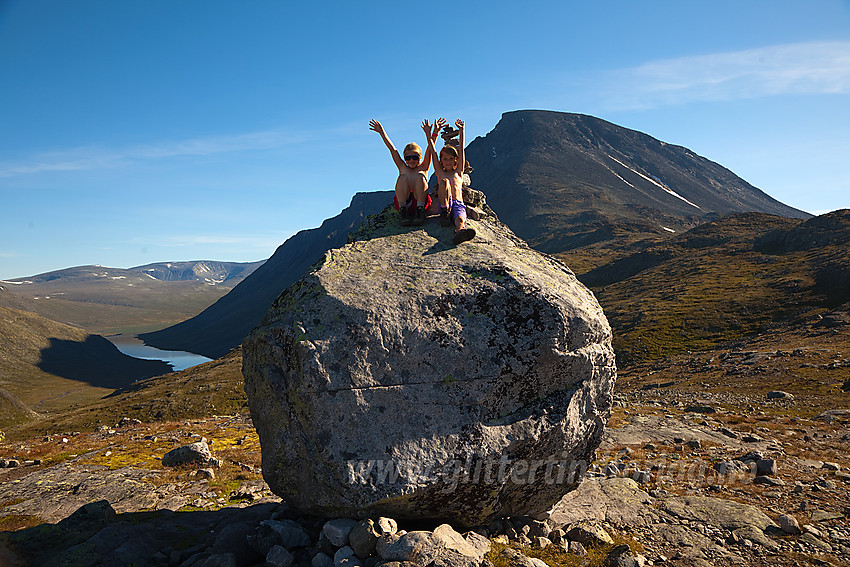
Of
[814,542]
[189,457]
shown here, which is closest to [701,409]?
[814,542]

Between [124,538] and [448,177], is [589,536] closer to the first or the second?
[448,177]

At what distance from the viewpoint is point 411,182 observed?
12461 mm

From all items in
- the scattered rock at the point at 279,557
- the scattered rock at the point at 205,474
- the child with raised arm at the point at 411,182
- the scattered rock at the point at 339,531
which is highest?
the child with raised arm at the point at 411,182

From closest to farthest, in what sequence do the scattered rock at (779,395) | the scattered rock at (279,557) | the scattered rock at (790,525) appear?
the scattered rock at (279,557), the scattered rock at (790,525), the scattered rock at (779,395)

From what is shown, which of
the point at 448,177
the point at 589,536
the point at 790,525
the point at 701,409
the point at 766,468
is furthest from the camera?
the point at 701,409

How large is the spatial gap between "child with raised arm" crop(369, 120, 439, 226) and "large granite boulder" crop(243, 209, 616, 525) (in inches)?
96.3

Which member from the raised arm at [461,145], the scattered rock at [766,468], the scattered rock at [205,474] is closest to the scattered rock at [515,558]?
the raised arm at [461,145]

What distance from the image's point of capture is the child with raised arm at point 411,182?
12398mm

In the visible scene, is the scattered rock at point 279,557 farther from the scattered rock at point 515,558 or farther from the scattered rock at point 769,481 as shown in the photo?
the scattered rock at point 769,481

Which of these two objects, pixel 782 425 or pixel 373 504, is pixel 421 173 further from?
pixel 782 425

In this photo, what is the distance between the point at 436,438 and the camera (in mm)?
8641

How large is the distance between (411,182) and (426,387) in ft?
20.5

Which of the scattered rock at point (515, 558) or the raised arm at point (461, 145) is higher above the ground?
the raised arm at point (461, 145)

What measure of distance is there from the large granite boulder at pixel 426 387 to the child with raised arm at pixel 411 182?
245 centimetres
